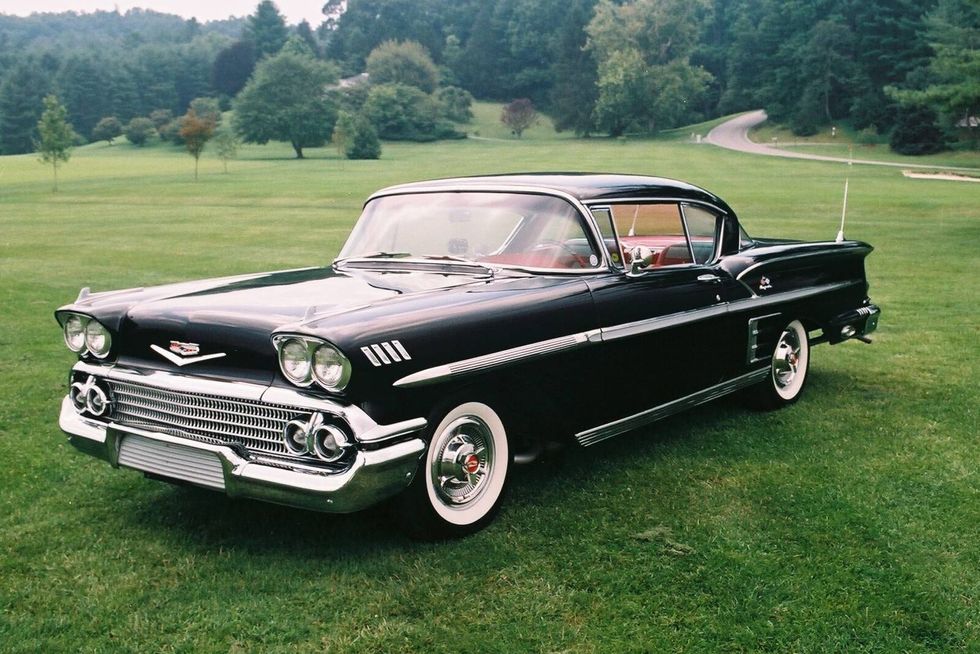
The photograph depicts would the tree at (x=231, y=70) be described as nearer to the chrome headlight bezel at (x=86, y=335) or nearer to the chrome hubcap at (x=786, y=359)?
the chrome hubcap at (x=786, y=359)

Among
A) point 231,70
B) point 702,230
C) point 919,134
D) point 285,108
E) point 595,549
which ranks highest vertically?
point 231,70

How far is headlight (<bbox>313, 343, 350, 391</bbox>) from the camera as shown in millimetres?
3666

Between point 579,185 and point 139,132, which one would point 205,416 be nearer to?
point 579,185

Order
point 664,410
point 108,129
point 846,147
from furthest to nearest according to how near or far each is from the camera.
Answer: point 108,129
point 846,147
point 664,410

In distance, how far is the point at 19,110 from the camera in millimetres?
106812

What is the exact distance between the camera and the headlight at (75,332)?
14.9 ft

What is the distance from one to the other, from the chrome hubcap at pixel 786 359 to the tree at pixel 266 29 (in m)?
142

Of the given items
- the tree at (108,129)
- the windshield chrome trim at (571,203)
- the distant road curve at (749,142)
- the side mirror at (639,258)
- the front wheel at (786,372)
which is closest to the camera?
the windshield chrome trim at (571,203)

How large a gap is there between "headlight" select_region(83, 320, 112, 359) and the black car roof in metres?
1.93

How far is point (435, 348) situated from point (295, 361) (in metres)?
0.59

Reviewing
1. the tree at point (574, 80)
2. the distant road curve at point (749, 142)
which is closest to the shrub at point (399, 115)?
the tree at point (574, 80)

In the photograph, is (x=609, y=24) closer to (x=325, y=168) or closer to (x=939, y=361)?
(x=325, y=168)

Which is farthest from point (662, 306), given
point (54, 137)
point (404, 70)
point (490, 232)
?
point (404, 70)

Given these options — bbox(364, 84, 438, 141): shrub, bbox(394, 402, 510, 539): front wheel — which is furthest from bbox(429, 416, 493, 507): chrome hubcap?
bbox(364, 84, 438, 141): shrub
